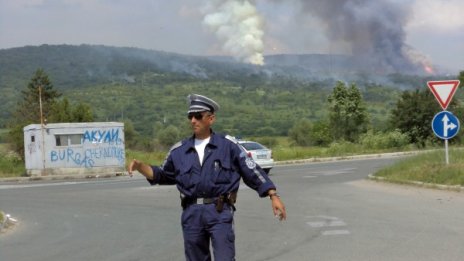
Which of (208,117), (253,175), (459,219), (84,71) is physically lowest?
(459,219)

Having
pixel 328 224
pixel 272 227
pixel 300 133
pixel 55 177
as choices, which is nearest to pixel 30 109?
pixel 55 177

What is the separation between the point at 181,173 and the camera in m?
5.36

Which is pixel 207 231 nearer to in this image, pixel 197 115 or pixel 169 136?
pixel 197 115

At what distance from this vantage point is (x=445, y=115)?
1841 centimetres

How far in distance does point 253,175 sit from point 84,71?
466 feet

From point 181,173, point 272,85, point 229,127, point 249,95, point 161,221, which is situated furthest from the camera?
point 272,85

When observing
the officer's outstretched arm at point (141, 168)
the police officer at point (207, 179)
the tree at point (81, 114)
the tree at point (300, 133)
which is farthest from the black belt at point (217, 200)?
the tree at point (300, 133)

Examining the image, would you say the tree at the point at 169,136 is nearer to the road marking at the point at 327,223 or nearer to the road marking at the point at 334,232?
the road marking at the point at 327,223

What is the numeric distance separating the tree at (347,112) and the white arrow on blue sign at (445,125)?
35.6m

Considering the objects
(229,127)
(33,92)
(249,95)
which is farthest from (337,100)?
(249,95)

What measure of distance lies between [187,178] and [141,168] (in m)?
0.38

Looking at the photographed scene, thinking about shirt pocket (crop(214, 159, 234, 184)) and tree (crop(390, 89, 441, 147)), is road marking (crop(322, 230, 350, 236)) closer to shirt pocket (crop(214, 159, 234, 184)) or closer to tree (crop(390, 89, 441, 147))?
shirt pocket (crop(214, 159, 234, 184))

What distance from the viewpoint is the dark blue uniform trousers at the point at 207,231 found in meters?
5.22

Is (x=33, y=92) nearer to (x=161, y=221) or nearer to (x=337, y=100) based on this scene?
(x=337, y=100)
